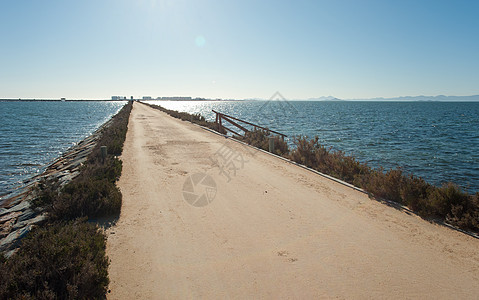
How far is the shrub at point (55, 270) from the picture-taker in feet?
9.59

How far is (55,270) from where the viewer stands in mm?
3160

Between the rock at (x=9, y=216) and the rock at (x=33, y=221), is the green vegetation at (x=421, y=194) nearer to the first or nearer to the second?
the rock at (x=33, y=221)

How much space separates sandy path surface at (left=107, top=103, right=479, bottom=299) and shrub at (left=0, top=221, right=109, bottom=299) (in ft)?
1.19

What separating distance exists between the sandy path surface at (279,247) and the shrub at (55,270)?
1.19 feet

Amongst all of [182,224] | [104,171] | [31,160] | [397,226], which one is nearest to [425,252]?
[397,226]

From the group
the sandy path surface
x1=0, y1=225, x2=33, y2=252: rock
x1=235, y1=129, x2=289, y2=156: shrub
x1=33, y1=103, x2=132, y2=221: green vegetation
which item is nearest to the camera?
the sandy path surface

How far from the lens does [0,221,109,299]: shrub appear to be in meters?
2.92

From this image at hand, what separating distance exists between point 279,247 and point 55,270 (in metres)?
3.22

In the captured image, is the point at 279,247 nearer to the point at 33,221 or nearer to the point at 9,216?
the point at 33,221

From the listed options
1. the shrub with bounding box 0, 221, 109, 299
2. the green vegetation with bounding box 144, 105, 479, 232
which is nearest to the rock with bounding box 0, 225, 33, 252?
the shrub with bounding box 0, 221, 109, 299

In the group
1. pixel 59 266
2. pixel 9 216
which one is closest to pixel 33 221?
pixel 9 216

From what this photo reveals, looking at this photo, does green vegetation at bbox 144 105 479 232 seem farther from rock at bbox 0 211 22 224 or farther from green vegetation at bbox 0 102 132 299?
rock at bbox 0 211 22 224

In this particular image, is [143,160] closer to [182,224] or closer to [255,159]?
[255,159]

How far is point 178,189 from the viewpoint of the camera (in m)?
7.34
